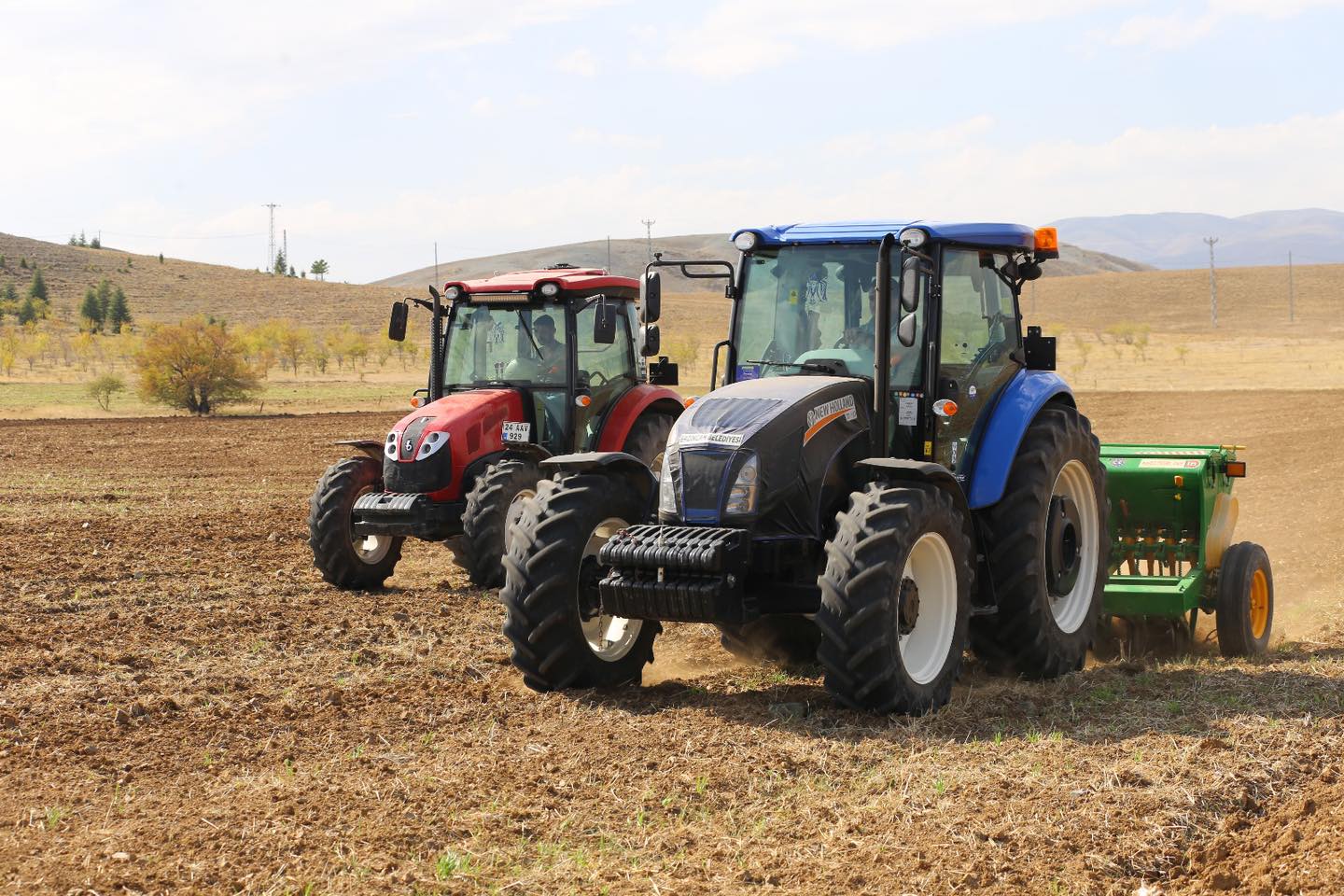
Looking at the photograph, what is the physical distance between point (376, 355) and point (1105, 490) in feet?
200

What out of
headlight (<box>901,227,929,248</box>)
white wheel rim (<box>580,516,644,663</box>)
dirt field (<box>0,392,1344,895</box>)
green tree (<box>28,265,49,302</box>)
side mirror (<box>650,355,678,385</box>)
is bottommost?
dirt field (<box>0,392,1344,895</box>)

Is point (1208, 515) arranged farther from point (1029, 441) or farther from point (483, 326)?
point (483, 326)

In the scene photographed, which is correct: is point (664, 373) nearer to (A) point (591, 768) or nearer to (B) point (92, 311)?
(A) point (591, 768)

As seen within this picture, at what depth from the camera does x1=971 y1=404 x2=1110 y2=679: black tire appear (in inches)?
292

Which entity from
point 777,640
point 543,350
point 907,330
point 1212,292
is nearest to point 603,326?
point 543,350

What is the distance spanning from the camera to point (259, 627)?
30.5ft

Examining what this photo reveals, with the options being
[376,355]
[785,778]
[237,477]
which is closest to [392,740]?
[785,778]

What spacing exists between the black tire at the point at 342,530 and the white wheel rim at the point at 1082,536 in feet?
17.5

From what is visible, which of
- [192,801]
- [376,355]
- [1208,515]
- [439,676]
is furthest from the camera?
[376,355]

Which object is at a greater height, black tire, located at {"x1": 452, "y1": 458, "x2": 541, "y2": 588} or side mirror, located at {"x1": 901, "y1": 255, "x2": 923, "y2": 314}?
side mirror, located at {"x1": 901, "y1": 255, "x2": 923, "y2": 314}

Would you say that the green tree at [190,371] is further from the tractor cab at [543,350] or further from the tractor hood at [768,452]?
the tractor hood at [768,452]

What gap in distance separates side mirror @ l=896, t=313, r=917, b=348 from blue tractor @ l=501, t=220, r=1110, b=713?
14 mm

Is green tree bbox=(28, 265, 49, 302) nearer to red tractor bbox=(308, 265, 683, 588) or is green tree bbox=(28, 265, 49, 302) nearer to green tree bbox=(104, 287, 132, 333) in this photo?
green tree bbox=(104, 287, 132, 333)

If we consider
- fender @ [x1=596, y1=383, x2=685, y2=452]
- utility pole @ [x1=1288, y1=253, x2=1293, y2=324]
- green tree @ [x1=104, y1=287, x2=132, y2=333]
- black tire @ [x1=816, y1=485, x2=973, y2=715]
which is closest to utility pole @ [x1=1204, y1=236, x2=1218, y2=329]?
utility pole @ [x1=1288, y1=253, x2=1293, y2=324]
